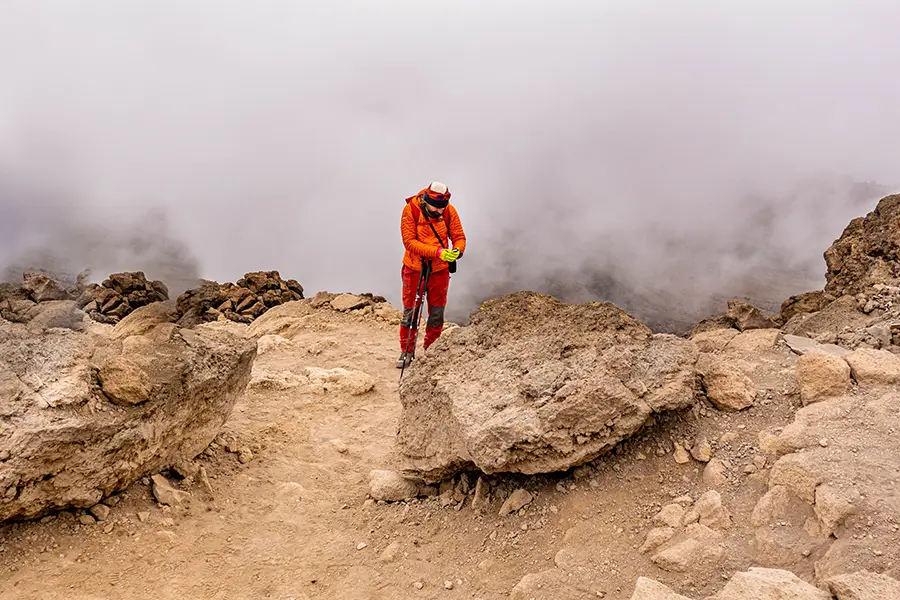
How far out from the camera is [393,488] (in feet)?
17.4

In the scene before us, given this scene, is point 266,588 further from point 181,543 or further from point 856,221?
point 856,221

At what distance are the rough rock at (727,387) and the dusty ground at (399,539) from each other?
85mm

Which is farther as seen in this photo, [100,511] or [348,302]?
[348,302]

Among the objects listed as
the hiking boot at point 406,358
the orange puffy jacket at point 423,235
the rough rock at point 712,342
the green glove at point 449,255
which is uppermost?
the orange puffy jacket at point 423,235

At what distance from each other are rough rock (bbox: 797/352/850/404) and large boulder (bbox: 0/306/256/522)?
477 cm

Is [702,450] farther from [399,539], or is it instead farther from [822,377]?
[399,539]

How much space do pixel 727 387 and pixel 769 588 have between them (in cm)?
216

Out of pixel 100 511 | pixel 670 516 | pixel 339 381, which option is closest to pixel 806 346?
pixel 670 516

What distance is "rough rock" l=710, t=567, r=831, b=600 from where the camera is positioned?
2.66 m

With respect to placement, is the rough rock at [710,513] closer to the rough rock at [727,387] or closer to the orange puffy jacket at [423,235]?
the rough rock at [727,387]

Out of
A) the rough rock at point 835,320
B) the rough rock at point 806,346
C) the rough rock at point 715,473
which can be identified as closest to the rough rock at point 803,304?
the rough rock at point 835,320

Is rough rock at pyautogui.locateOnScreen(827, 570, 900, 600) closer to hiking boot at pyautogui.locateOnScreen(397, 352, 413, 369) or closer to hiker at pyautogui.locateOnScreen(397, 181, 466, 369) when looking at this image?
hiker at pyautogui.locateOnScreen(397, 181, 466, 369)

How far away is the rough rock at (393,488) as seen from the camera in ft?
17.2

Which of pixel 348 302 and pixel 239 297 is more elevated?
pixel 239 297
